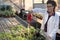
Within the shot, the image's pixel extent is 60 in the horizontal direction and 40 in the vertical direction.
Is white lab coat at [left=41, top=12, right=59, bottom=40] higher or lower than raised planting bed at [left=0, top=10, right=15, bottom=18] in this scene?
higher

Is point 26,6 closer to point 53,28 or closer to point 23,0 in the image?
point 23,0

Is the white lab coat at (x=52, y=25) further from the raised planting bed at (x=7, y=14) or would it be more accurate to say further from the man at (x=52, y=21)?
the raised planting bed at (x=7, y=14)

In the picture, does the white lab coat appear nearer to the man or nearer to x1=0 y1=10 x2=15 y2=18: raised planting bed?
the man

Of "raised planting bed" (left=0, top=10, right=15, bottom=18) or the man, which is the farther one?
"raised planting bed" (left=0, top=10, right=15, bottom=18)

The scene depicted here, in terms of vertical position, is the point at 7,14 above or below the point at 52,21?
below

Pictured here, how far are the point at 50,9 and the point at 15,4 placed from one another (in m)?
10.9

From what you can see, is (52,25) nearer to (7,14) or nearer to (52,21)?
(52,21)

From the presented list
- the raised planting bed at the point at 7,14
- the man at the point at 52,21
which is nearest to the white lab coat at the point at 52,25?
the man at the point at 52,21

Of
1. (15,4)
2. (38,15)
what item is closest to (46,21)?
(38,15)

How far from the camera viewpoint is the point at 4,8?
13.5 meters

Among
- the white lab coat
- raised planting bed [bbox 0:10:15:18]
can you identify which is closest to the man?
Answer: the white lab coat

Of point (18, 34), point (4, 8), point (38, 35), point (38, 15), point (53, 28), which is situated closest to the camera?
point (53, 28)

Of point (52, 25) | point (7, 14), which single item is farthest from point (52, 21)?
point (7, 14)

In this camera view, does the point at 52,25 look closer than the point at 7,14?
Yes
